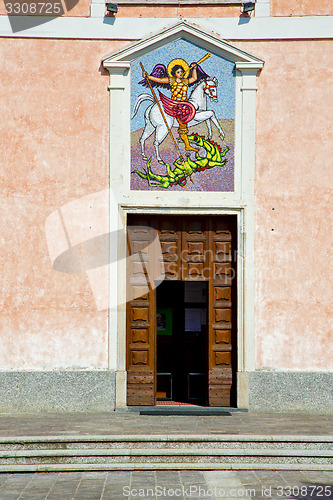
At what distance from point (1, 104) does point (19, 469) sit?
5.66m

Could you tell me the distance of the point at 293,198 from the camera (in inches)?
428

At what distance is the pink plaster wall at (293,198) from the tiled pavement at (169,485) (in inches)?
116

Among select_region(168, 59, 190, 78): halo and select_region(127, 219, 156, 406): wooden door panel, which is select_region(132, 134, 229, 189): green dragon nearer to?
select_region(127, 219, 156, 406): wooden door panel

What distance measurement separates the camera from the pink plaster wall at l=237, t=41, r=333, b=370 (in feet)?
35.5

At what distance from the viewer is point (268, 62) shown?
10859 mm

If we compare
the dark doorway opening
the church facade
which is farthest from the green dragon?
the dark doorway opening

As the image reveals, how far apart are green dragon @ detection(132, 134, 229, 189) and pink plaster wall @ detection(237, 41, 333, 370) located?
26.0 inches

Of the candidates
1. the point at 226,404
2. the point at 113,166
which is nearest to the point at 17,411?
the point at 226,404

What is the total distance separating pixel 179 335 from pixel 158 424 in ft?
8.44

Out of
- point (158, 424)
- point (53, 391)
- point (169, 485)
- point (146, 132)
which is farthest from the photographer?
point (146, 132)

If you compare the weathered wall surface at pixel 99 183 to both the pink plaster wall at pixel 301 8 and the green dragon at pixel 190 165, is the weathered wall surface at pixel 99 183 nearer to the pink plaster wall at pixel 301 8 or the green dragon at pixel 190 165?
the pink plaster wall at pixel 301 8

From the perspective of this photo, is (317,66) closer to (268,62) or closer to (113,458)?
(268,62)

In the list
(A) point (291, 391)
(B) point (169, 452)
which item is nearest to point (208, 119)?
(A) point (291, 391)

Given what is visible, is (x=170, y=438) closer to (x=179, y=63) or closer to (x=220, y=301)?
(x=220, y=301)
